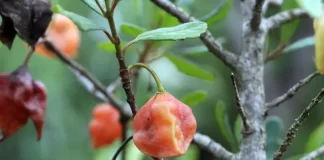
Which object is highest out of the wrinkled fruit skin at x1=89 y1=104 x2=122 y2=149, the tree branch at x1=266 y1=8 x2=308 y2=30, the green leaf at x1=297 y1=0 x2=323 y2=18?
the green leaf at x1=297 y1=0 x2=323 y2=18

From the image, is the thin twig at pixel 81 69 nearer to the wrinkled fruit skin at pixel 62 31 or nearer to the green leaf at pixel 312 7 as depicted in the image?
the wrinkled fruit skin at pixel 62 31

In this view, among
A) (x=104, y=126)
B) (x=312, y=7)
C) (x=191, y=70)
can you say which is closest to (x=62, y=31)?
(x=104, y=126)

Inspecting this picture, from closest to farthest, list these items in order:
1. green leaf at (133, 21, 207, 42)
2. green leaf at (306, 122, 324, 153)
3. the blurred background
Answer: green leaf at (133, 21, 207, 42) < green leaf at (306, 122, 324, 153) < the blurred background

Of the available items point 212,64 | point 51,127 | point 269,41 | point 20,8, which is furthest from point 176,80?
point 20,8

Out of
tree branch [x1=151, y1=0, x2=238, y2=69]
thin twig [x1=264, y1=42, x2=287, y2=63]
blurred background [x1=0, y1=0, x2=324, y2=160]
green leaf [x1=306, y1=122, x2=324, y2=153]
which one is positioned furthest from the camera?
blurred background [x1=0, y1=0, x2=324, y2=160]

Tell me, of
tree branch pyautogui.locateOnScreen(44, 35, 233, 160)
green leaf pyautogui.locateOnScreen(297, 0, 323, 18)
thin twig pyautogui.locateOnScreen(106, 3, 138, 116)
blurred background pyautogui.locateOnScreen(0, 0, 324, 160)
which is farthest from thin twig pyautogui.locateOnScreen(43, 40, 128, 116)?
blurred background pyautogui.locateOnScreen(0, 0, 324, 160)

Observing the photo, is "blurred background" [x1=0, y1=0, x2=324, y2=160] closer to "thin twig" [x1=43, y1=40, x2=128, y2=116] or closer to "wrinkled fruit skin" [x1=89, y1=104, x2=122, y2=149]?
"wrinkled fruit skin" [x1=89, y1=104, x2=122, y2=149]

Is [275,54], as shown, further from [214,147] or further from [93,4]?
[93,4]
